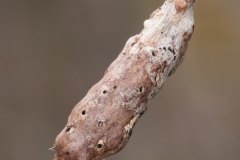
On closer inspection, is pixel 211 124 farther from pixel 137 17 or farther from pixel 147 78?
pixel 147 78

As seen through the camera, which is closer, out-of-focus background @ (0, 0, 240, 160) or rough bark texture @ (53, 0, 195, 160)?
rough bark texture @ (53, 0, 195, 160)

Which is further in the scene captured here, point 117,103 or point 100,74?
point 100,74

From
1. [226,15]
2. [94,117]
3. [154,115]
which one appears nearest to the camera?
[94,117]

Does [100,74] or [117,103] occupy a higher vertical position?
[100,74]

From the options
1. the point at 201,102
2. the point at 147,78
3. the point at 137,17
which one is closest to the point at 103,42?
the point at 137,17

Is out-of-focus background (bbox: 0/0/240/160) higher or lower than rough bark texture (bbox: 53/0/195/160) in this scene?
higher
